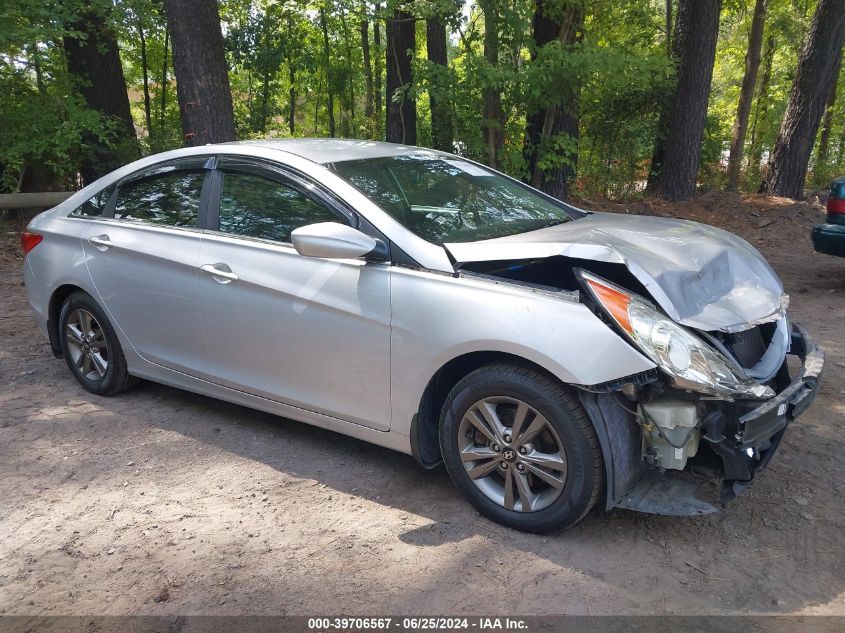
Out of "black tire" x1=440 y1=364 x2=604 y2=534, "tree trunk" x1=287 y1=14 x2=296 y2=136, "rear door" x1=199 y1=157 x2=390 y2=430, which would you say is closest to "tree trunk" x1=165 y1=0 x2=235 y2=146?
"rear door" x1=199 y1=157 x2=390 y2=430

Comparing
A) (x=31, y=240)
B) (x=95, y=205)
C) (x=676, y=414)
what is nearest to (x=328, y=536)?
(x=676, y=414)

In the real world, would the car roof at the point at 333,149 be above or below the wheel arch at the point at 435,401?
above

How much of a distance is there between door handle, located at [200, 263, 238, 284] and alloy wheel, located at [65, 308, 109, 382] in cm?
127

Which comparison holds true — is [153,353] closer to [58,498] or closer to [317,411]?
[58,498]

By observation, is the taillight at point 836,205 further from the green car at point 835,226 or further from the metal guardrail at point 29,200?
the metal guardrail at point 29,200

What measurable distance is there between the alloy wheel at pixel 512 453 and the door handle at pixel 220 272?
158 cm

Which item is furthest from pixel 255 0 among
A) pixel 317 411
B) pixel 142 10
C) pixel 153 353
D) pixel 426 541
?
pixel 426 541

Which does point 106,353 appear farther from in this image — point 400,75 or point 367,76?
point 367,76

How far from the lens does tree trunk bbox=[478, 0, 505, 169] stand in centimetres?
774

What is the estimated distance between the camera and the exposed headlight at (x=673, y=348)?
9.36 feet

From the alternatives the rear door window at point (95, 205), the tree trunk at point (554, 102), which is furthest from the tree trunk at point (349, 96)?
the rear door window at point (95, 205)

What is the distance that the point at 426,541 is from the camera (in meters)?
3.24

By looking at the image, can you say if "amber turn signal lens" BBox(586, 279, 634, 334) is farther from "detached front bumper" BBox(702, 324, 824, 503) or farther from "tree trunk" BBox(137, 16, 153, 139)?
"tree trunk" BBox(137, 16, 153, 139)

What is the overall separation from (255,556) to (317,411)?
2.85 ft
